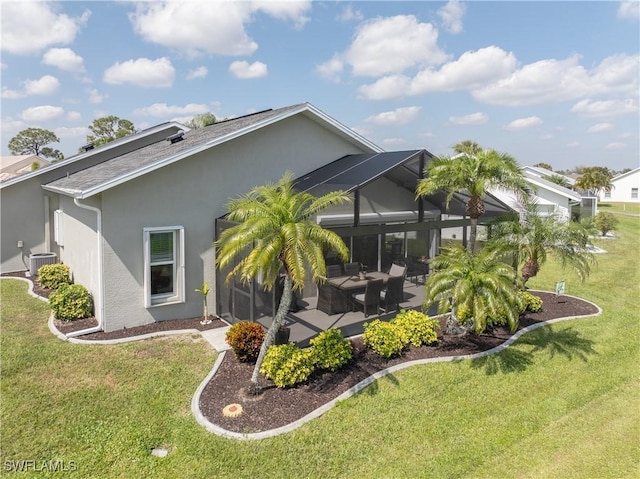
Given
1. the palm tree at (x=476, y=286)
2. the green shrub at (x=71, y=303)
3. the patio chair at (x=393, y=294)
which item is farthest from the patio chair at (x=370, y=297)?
the green shrub at (x=71, y=303)

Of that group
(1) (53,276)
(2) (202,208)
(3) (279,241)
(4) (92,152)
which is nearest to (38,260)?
(1) (53,276)

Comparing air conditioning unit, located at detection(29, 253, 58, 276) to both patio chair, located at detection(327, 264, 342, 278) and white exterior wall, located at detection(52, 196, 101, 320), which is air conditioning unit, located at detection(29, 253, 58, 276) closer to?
white exterior wall, located at detection(52, 196, 101, 320)

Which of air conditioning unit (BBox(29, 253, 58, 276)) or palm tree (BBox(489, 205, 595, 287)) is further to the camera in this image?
air conditioning unit (BBox(29, 253, 58, 276))

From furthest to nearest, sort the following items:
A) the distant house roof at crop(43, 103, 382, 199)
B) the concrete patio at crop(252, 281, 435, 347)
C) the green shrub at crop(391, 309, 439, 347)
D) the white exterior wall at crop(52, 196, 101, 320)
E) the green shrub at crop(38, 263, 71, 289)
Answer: the green shrub at crop(38, 263, 71, 289)
the white exterior wall at crop(52, 196, 101, 320)
the concrete patio at crop(252, 281, 435, 347)
the green shrub at crop(391, 309, 439, 347)
the distant house roof at crop(43, 103, 382, 199)

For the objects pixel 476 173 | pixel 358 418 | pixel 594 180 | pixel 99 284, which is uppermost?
pixel 594 180

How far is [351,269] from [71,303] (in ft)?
28.6

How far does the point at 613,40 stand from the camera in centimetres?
1382

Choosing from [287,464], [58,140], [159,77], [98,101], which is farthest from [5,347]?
[58,140]

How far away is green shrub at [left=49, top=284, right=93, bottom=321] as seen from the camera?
11.3m

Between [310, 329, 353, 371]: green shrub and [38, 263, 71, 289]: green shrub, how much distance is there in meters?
10.8

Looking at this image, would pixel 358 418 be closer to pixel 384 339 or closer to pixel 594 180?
pixel 384 339

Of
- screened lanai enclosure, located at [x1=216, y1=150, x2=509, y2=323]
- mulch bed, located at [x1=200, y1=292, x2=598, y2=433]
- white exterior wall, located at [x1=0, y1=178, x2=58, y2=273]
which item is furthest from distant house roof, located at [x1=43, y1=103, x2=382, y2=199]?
mulch bed, located at [x1=200, y1=292, x2=598, y2=433]

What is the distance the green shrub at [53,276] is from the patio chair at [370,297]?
10.7m

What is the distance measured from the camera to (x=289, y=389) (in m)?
8.30
